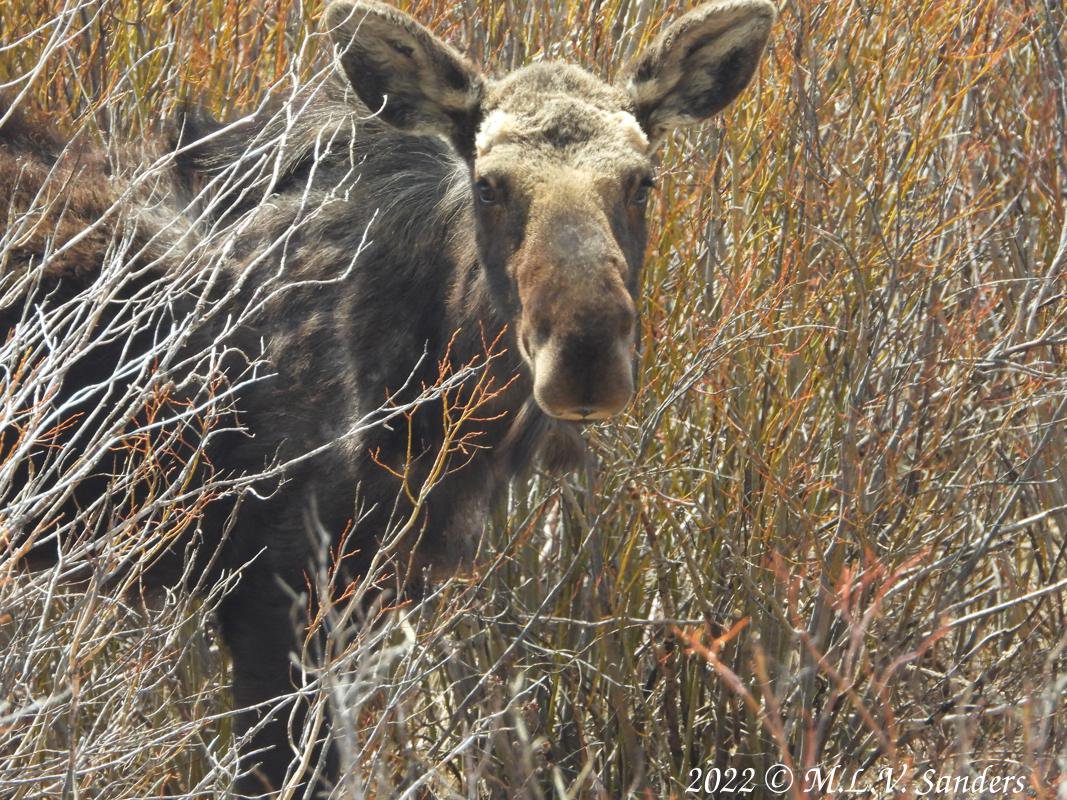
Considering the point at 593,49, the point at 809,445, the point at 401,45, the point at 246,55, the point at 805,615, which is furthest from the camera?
the point at 246,55

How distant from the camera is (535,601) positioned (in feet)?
18.4

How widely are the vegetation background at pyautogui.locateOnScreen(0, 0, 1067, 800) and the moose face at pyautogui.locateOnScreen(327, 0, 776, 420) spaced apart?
0.48m

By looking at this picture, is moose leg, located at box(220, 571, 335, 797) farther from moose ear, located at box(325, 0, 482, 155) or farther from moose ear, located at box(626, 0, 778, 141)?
moose ear, located at box(626, 0, 778, 141)

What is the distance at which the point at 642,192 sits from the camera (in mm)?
4230

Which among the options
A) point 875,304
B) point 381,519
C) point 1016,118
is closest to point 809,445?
point 875,304

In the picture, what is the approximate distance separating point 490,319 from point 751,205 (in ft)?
5.77

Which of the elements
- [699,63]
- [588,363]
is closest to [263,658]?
[588,363]

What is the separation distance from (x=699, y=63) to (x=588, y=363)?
1.58m

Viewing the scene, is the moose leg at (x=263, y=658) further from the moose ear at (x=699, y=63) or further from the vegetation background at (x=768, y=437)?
the moose ear at (x=699, y=63)

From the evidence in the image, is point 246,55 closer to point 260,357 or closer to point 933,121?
point 260,357

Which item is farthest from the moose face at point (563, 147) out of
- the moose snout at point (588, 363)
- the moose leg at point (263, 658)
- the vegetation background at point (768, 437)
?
the moose leg at point (263, 658)

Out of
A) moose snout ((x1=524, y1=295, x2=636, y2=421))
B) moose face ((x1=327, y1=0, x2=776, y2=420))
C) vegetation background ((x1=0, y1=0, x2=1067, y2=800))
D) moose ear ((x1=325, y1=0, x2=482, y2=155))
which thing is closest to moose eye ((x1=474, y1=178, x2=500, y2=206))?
moose face ((x1=327, y1=0, x2=776, y2=420))

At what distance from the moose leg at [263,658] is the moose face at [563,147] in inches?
53.6

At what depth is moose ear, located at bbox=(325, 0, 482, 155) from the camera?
4293mm
